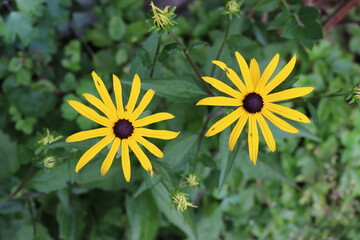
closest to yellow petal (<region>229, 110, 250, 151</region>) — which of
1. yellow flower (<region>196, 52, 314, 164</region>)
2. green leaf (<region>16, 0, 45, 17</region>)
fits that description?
yellow flower (<region>196, 52, 314, 164</region>)

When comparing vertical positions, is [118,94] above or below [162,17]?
below

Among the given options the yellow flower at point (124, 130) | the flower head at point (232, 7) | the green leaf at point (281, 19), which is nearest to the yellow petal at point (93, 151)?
the yellow flower at point (124, 130)

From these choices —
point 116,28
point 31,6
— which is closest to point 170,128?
point 116,28

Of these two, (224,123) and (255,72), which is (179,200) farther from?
(255,72)

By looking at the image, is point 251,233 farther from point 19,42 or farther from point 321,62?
point 19,42

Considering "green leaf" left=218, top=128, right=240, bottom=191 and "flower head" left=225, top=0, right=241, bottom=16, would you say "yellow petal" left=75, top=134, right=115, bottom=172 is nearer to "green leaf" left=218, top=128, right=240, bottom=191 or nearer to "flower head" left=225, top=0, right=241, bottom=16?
"green leaf" left=218, top=128, right=240, bottom=191

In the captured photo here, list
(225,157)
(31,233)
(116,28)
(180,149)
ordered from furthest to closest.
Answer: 1. (116,28)
2. (31,233)
3. (180,149)
4. (225,157)
